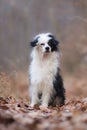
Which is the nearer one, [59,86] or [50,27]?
[59,86]

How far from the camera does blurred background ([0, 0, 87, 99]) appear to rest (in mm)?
24359

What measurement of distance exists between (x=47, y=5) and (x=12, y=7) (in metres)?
1.89

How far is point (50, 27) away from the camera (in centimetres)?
2603

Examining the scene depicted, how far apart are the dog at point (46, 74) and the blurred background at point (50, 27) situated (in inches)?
497

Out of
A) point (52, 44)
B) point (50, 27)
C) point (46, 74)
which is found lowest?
point (46, 74)

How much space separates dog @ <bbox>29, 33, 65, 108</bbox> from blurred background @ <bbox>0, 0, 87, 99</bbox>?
12.6 meters

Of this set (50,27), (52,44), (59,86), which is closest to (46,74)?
(59,86)

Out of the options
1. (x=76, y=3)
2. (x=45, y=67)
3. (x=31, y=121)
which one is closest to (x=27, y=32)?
(x=76, y=3)

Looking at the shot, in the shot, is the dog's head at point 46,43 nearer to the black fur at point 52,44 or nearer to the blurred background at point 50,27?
the black fur at point 52,44

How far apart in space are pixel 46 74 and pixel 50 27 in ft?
51.9

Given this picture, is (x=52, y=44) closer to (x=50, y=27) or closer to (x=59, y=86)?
(x=59, y=86)

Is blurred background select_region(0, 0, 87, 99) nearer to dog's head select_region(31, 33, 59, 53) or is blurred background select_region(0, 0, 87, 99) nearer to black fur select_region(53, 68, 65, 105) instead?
black fur select_region(53, 68, 65, 105)

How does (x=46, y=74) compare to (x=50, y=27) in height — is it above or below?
below

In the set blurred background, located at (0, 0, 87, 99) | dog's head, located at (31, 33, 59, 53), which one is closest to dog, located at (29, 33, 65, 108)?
dog's head, located at (31, 33, 59, 53)
